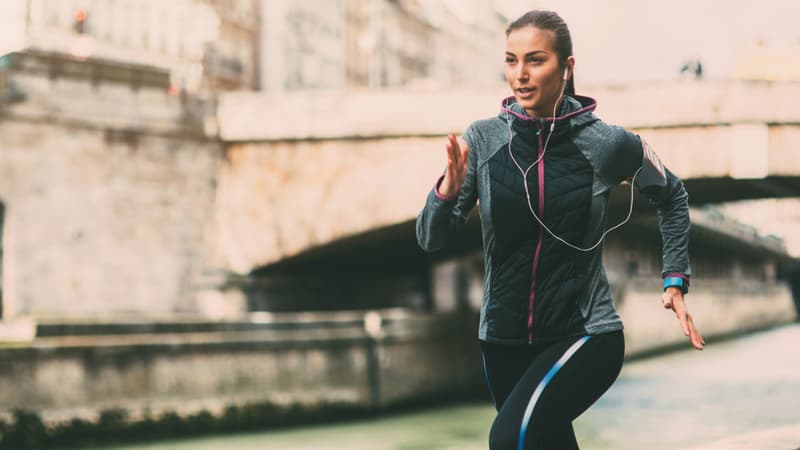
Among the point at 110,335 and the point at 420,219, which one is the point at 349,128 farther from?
the point at 420,219

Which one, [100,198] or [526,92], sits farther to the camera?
[100,198]

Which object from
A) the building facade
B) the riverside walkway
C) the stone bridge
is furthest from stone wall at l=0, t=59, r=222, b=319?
the building facade

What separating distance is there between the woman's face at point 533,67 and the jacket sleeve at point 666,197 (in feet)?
0.70

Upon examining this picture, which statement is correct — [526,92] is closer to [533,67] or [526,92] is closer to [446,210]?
[533,67]

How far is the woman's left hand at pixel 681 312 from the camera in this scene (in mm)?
2443

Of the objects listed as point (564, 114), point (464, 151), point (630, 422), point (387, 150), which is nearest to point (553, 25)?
point (564, 114)

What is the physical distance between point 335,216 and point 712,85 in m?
5.00

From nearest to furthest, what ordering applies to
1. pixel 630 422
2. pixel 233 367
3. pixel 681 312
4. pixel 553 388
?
pixel 553 388 → pixel 681 312 → pixel 233 367 → pixel 630 422

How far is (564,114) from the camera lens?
250 cm

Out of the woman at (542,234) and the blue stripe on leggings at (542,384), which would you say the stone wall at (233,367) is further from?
the blue stripe on leggings at (542,384)

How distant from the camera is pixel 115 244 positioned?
47.2 feet

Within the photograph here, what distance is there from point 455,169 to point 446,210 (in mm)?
96

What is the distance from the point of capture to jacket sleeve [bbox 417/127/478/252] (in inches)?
93.8

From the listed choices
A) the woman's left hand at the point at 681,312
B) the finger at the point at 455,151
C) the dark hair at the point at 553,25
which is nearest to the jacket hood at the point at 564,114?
the dark hair at the point at 553,25
